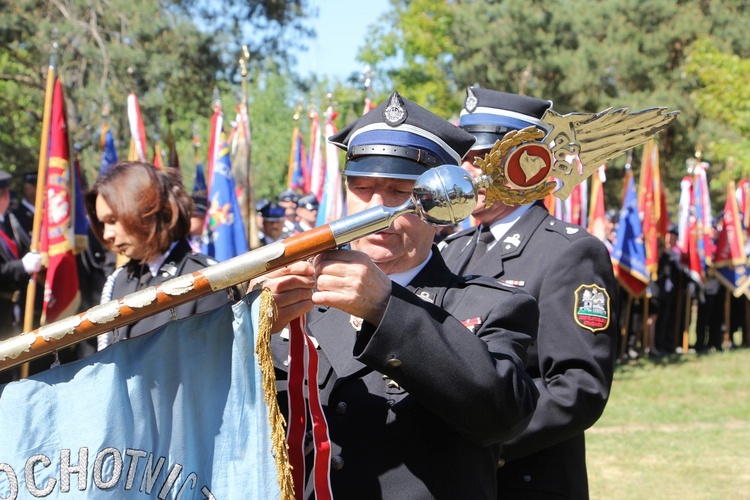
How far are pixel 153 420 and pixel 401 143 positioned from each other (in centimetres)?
90

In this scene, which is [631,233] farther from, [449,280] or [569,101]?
[569,101]

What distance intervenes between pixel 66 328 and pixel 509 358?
0.94 metres

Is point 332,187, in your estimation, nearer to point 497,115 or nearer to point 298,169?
point 298,169

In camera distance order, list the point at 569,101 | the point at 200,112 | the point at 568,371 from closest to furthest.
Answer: the point at 568,371 < the point at 200,112 < the point at 569,101

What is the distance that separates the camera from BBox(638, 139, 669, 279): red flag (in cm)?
1344

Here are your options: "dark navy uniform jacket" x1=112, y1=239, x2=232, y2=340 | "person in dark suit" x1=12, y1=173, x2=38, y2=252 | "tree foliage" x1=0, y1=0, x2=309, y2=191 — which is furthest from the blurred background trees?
"dark navy uniform jacket" x1=112, y1=239, x2=232, y2=340

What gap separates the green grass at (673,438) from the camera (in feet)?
23.5

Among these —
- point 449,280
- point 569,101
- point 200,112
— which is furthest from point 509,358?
point 569,101

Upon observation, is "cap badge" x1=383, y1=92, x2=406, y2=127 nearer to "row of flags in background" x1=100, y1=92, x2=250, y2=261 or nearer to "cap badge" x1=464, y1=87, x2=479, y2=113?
"cap badge" x1=464, y1=87, x2=479, y2=113

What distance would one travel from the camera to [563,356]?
2969 millimetres

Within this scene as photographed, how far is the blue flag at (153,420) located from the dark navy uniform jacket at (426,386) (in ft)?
0.91

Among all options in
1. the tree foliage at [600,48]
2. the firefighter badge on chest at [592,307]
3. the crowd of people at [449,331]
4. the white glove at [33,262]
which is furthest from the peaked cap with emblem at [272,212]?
the tree foliage at [600,48]

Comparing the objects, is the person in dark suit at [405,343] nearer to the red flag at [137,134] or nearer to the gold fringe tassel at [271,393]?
the gold fringe tassel at [271,393]

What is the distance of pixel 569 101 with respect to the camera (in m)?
31.4
